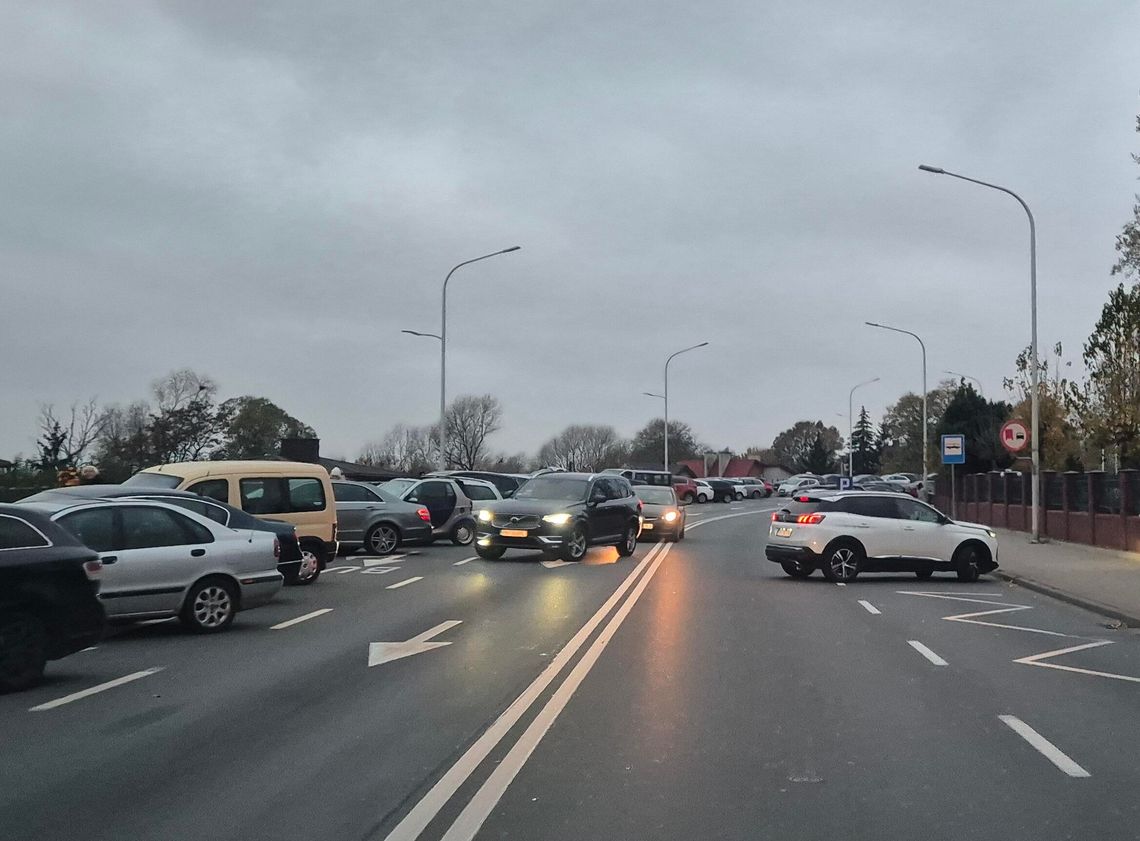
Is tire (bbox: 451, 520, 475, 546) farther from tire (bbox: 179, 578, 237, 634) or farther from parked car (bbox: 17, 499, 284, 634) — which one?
tire (bbox: 179, 578, 237, 634)

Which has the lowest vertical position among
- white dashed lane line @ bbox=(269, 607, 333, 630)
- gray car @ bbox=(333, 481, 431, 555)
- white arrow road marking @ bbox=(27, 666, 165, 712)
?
white arrow road marking @ bbox=(27, 666, 165, 712)

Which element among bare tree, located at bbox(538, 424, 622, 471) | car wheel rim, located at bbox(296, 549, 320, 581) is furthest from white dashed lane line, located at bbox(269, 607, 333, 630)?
bare tree, located at bbox(538, 424, 622, 471)

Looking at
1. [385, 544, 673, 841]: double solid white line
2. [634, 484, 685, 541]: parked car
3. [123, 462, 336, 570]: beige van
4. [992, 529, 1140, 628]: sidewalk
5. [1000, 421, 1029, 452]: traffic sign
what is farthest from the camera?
[634, 484, 685, 541]: parked car

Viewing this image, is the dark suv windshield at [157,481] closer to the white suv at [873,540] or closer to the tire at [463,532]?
the white suv at [873,540]

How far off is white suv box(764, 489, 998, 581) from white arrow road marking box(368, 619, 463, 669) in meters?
8.87

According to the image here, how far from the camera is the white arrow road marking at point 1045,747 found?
6.98 meters

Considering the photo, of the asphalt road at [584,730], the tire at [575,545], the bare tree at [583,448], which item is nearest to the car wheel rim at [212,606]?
the asphalt road at [584,730]

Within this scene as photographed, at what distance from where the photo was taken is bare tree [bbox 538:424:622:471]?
140 metres

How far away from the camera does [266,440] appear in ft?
278

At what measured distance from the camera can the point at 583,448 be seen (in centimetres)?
14375

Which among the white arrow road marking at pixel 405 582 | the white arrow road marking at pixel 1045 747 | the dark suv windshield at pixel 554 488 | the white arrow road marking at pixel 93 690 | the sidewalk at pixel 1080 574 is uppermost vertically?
the dark suv windshield at pixel 554 488

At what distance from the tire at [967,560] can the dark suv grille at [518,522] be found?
303 inches

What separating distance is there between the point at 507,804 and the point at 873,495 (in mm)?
15681

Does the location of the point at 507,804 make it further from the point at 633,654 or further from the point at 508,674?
the point at 633,654
